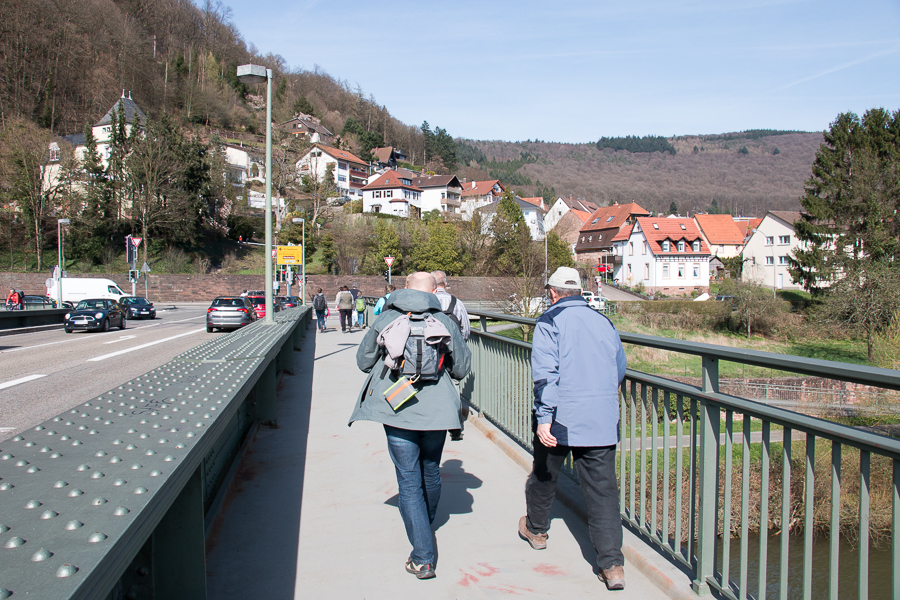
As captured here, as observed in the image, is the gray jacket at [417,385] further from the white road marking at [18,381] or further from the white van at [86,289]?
the white van at [86,289]

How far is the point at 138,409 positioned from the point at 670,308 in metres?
49.8

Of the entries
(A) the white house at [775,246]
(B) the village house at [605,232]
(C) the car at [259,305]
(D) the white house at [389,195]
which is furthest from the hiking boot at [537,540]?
(D) the white house at [389,195]

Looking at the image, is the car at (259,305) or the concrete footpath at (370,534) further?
the car at (259,305)

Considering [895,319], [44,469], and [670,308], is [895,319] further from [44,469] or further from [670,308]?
[44,469]

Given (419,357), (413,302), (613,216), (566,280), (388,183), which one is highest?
(388,183)

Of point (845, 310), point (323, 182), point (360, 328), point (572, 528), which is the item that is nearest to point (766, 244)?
point (845, 310)

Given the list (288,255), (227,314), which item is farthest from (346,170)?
(227,314)

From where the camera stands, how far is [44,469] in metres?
1.96

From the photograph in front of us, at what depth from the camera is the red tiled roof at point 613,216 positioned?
95.7m

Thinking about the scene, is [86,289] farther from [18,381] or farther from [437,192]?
[437,192]

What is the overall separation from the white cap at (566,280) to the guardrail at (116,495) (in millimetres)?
1969

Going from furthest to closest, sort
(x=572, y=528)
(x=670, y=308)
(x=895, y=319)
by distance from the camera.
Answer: (x=670, y=308) → (x=895, y=319) → (x=572, y=528)

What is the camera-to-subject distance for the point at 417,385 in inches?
139

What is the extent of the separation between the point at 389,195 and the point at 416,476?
103 meters
